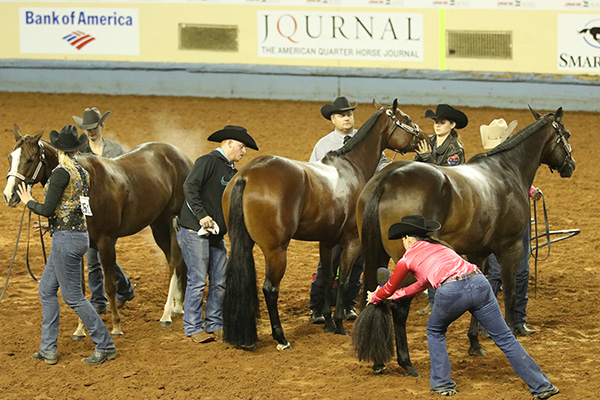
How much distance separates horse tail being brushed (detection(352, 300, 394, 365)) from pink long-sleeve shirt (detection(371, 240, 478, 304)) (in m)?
0.35

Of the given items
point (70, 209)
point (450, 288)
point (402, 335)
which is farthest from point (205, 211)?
point (450, 288)

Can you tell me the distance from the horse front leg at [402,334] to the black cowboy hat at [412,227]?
783 mm

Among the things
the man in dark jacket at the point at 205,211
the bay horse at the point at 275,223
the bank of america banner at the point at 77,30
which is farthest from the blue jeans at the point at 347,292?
the bank of america banner at the point at 77,30

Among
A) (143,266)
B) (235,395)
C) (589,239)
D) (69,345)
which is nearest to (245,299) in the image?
(235,395)

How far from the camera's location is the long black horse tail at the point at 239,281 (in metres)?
6.62

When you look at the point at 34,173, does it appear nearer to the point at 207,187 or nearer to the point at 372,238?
the point at 207,187

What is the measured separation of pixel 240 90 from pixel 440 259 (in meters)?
12.3

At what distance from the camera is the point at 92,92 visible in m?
17.2

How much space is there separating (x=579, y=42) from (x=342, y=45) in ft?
17.0

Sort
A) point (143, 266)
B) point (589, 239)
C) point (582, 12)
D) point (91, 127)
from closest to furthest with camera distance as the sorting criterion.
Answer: point (91, 127) → point (143, 266) → point (589, 239) → point (582, 12)

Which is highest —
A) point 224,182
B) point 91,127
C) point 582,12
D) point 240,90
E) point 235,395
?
point 582,12

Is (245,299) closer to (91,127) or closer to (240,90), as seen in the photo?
(91,127)

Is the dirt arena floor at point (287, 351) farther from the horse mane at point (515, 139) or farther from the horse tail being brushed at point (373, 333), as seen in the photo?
the horse mane at point (515, 139)

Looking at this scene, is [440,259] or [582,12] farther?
[582,12]
